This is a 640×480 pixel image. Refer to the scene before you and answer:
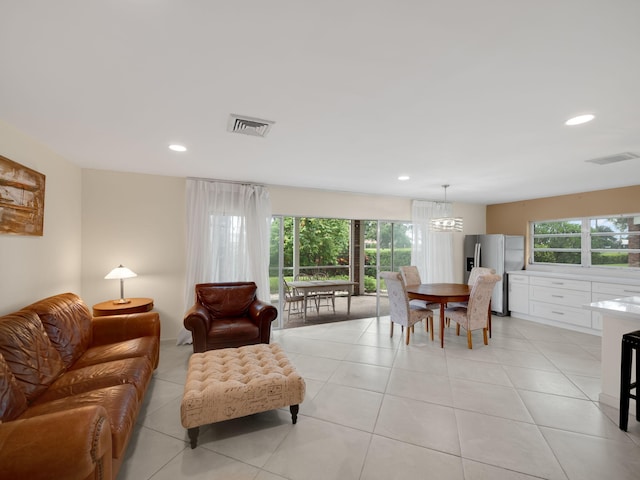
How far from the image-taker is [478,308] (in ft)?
13.0

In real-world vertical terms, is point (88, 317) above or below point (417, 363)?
above

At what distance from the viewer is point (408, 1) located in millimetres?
1131

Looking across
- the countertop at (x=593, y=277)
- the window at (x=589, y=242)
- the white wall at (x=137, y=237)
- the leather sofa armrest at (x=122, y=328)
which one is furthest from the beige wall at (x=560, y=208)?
the leather sofa armrest at (x=122, y=328)

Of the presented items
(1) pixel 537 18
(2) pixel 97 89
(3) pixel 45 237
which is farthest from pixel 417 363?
(3) pixel 45 237

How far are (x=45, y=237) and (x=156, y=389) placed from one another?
1932 mm

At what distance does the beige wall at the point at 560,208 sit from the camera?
467cm

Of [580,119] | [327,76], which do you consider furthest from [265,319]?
[580,119]

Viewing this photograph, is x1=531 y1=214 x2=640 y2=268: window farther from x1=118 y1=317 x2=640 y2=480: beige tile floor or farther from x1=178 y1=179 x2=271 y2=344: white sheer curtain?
x1=178 y1=179 x2=271 y2=344: white sheer curtain

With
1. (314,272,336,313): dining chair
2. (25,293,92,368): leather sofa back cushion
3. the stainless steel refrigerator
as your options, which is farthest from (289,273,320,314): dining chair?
the stainless steel refrigerator

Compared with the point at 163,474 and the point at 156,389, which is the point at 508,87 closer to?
the point at 163,474

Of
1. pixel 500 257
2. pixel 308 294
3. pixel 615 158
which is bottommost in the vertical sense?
pixel 308 294

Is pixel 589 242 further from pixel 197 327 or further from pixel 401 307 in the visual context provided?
pixel 197 327

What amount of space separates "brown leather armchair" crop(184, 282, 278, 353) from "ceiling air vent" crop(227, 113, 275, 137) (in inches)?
82.1

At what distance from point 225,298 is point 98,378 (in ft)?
6.33
